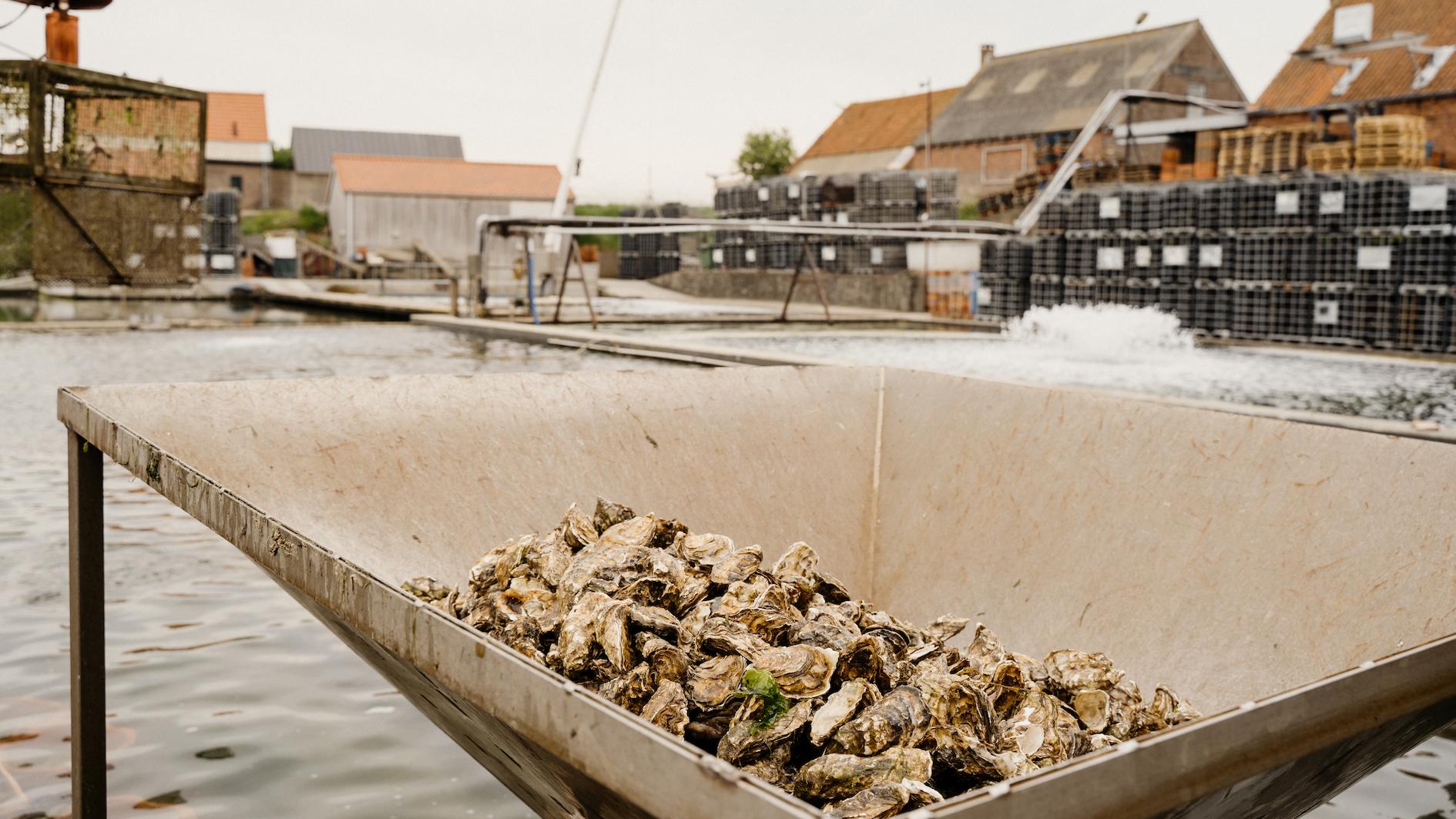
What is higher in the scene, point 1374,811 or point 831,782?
point 831,782

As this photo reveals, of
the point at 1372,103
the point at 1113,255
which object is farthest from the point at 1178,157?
the point at 1113,255

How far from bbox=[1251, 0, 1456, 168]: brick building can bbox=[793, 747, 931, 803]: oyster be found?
2127 cm

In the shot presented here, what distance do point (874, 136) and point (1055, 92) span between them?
11.1m

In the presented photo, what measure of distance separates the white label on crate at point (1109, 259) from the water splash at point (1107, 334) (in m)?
0.56

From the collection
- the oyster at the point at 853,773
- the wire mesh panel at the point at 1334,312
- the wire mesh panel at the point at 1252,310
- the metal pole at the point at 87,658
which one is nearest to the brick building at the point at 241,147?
the wire mesh panel at the point at 1252,310

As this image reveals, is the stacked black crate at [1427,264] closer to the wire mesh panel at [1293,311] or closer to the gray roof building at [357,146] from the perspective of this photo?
the wire mesh panel at [1293,311]

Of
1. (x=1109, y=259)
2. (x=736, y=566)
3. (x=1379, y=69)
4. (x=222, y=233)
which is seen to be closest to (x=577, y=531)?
(x=736, y=566)

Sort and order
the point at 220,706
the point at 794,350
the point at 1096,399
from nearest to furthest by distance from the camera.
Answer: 1. the point at 1096,399
2. the point at 220,706
3. the point at 794,350

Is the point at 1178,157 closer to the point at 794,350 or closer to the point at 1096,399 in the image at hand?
the point at 794,350

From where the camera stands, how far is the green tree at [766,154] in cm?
5700

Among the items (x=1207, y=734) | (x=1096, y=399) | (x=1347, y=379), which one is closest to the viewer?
(x=1207, y=734)

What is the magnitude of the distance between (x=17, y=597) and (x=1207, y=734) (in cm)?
371

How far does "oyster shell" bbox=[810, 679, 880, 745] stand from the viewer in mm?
1377

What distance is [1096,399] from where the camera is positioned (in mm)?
2785
